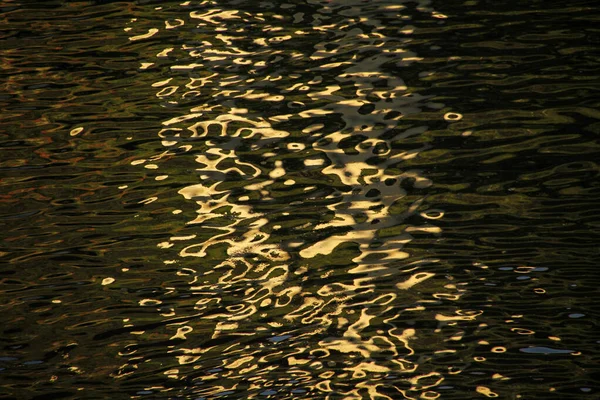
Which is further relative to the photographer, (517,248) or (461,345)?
(517,248)

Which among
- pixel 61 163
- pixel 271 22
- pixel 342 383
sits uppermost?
pixel 271 22

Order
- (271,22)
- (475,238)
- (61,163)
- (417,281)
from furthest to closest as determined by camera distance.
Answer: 1. (271,22)
2. (61,163)
3. (475,238)
4. (417,281)

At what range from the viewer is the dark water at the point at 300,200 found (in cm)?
168

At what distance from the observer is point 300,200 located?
7.01 ft

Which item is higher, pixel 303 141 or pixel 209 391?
pixel 303 141

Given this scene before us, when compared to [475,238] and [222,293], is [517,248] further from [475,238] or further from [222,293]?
[222,293]

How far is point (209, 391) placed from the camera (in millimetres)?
1599

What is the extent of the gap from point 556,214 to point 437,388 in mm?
688

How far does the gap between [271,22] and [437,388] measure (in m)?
1.71

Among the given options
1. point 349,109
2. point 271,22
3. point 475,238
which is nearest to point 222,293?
point 475,238

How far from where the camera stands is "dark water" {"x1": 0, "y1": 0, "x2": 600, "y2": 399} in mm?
1676

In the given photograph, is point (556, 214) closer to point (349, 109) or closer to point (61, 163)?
point (349, 109)

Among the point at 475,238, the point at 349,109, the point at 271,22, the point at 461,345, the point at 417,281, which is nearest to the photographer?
the point at 461,345

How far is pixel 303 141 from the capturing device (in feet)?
7.72
